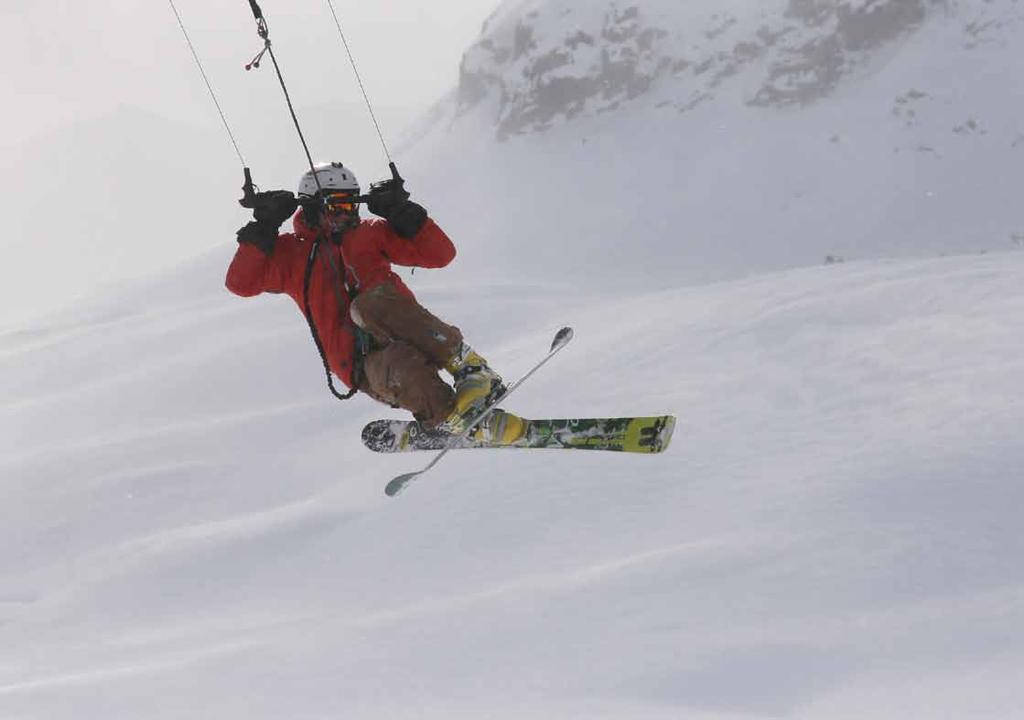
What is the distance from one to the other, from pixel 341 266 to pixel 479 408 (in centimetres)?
119

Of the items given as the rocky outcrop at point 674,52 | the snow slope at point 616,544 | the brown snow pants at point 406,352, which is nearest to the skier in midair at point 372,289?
the brown snow pants at point 406,352

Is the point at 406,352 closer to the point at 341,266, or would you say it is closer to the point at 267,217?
the point at 341,266

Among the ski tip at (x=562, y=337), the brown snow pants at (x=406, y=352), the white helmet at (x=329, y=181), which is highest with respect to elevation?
the white helmet at (x=329, y=181)

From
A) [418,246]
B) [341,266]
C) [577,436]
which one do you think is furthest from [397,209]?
[577,436]

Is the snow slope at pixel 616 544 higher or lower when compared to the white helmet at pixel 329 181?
lower

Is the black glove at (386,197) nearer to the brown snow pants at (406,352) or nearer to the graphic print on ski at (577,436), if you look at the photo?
the brown snow pants at (406,352)

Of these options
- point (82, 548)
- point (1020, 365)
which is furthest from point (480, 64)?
point (1020, 365)

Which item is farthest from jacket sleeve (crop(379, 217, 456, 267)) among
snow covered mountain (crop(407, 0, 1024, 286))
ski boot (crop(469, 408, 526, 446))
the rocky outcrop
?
the rocky outcrop

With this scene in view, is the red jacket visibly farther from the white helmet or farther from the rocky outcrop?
the rocky outcrop

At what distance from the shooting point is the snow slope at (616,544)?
6.02 meters

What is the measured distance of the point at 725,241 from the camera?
42.1 metres

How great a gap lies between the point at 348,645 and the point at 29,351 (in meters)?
31.3

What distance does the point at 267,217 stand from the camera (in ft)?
20.1

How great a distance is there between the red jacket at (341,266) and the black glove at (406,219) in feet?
0.13
